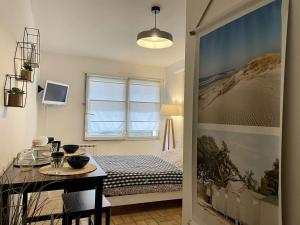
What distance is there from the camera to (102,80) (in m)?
5.04

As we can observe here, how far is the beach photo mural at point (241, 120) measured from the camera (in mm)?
824

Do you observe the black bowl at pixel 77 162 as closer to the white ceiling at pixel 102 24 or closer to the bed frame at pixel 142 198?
the bed frame at pixel 142 198

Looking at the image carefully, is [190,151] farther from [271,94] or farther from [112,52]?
[112,52]

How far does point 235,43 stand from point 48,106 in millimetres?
4359

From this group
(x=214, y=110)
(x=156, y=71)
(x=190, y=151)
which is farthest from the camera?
(x=156, y=71)

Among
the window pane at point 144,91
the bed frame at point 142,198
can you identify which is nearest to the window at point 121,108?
the window pane at point 144,91

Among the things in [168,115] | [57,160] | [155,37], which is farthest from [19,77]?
[168,115]

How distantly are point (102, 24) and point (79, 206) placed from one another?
2.43 metres

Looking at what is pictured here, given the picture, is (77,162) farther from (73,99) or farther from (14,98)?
(73,99)

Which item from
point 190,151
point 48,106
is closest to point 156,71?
point 48,106

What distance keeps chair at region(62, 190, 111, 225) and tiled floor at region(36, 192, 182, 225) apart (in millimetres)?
869

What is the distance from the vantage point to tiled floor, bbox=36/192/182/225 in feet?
8.50

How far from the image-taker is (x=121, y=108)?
5.20 m

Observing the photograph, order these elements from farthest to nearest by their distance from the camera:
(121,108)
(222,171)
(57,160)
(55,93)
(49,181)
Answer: (121,108) < (55,93) < (57,160) < (49,181) < (222,171)
